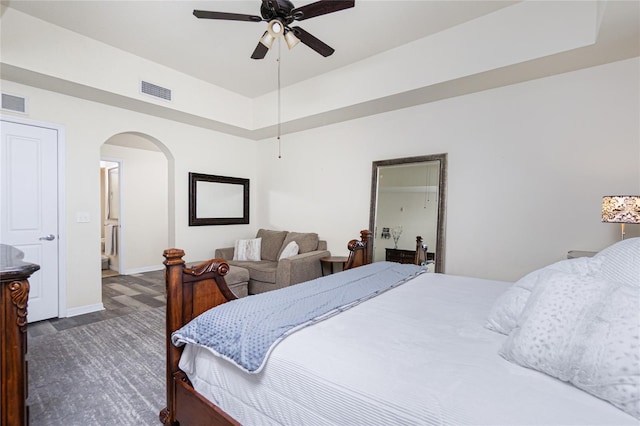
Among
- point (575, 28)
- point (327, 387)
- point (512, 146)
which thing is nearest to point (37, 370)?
point (327, 387)

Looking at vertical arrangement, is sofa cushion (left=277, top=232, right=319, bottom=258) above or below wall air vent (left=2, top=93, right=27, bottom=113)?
below

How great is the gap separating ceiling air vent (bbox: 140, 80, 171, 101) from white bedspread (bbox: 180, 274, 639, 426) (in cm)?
322

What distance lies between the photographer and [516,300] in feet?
4.13

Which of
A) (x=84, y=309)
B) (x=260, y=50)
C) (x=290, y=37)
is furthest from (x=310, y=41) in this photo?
(x=84, y=309)

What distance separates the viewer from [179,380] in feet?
4.78

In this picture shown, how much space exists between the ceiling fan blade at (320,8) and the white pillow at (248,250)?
304 centimetres

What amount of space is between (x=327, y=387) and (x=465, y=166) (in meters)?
2.86

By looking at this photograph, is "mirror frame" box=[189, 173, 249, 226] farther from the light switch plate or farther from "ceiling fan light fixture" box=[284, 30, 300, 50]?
"ceiling fan light fixture" box=[284, 30, 300, 50]

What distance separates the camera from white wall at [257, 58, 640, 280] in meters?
2.47

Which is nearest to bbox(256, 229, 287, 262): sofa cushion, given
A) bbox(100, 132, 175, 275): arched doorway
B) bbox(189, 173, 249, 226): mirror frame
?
bbox(189, 173, 249, 226): mirror frame

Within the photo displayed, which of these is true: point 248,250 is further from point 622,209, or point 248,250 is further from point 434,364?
point 622,209

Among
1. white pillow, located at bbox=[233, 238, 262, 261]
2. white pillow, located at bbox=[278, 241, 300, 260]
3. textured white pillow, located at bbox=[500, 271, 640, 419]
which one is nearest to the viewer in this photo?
textured white pillow, located at bbox=[500, 271, 640, 419]

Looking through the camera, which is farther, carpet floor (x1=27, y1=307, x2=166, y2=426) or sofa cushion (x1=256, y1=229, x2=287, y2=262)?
sofa cushion (x1=256, y1=229, x2=287, y2=262)

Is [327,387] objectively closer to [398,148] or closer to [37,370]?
[37,370]
